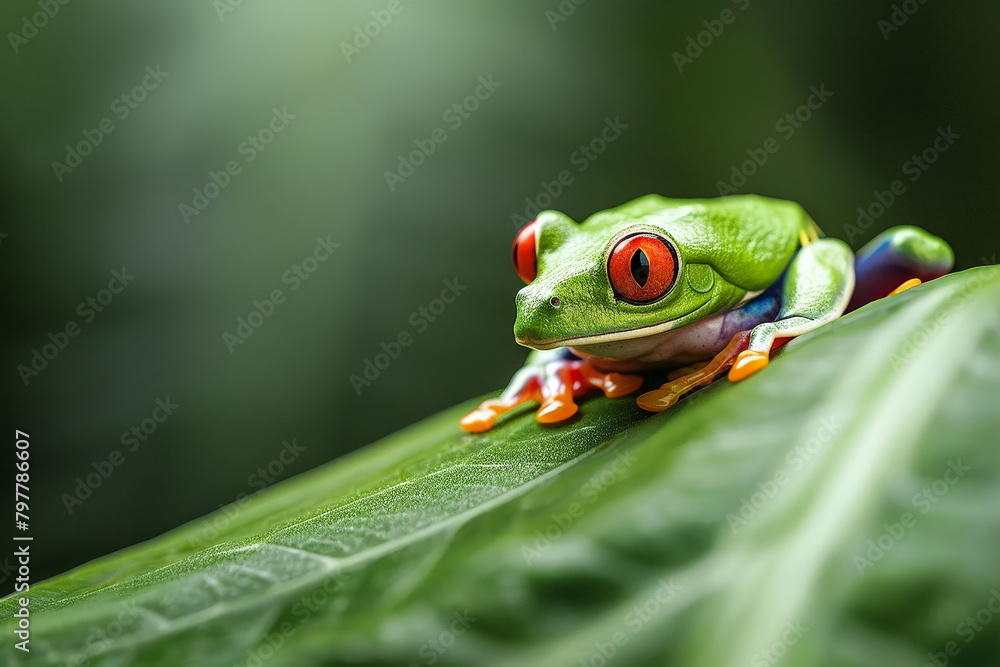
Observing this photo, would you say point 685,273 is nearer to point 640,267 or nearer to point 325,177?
point 640,267

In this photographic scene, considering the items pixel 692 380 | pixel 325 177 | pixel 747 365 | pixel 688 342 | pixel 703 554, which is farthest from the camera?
pixel 325 177

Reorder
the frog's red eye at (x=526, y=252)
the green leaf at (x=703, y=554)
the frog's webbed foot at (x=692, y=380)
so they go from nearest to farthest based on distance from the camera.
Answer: the green leaf at (x=703, y=554), the frog's webbed foot at (x=692, y=380), the frog's red eye at (x=526, y=252)

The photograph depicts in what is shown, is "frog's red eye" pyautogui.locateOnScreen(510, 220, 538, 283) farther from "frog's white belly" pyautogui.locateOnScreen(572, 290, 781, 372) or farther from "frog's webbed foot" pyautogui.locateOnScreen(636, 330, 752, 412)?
"frog's webbed foot" pyautogui.locateOnScreen(636, 330, 752, 412)

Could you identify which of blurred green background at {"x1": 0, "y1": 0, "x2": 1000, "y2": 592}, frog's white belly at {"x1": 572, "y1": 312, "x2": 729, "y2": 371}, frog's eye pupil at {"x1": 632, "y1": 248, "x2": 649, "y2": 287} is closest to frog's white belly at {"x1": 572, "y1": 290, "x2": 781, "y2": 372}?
frog's white belly at {"x1": 572, "y1": 312, "x2": 729, "y2": 371}

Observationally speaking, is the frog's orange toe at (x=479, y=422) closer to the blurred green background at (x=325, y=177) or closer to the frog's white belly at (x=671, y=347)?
the frog's white belly at (x=671, y=347)

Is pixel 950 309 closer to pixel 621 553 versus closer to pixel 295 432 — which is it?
pixel 621 553

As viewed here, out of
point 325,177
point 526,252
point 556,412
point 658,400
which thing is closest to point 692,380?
point 658,400

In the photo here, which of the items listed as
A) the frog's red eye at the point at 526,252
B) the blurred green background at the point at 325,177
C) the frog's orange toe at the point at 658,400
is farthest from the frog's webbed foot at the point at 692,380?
the blurred green background at the point at 325,177
